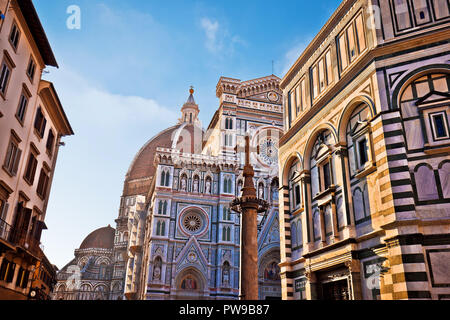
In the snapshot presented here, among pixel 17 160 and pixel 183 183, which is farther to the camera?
pixel 183 183

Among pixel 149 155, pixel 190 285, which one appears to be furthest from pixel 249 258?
pixel 149 155

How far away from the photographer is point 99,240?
84.8 meters

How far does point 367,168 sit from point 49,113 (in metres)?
20.8

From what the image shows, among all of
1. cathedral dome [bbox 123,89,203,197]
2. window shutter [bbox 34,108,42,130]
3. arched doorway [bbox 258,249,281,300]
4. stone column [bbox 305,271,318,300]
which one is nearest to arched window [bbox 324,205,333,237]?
stone column [bbox 305,271,318,300]

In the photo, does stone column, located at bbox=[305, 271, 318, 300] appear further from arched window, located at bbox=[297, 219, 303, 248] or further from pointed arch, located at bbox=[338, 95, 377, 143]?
pointed arch, located at bbox=[338, 95, 377, 143]

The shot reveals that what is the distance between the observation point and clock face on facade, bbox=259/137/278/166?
4869 cm

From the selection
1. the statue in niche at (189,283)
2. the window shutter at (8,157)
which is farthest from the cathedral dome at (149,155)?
the window shutter at (8,157)

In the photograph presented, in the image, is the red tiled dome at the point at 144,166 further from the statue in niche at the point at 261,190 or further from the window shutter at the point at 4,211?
the window shutter at the point at 4,211

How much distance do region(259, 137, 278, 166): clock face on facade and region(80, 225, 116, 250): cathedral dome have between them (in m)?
49.9

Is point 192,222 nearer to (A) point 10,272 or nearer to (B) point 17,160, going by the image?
(A) point 10,272

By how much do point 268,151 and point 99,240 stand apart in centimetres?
5153

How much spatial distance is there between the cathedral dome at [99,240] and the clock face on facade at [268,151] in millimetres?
49939

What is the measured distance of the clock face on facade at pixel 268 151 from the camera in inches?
1917
